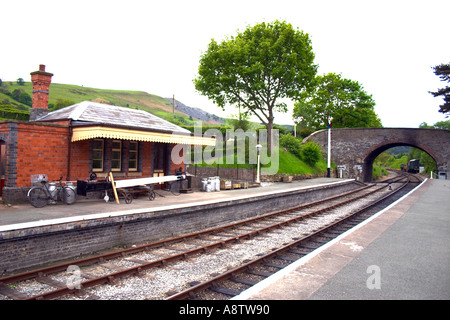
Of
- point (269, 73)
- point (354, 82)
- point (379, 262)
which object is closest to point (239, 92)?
point (269, 73)

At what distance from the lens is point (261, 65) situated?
23859 mm

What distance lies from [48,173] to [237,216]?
777 centimetres

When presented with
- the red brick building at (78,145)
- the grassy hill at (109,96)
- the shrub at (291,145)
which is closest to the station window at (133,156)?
the red brick building at (78,145)

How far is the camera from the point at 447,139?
3391cm

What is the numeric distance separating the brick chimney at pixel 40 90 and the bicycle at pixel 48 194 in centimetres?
481

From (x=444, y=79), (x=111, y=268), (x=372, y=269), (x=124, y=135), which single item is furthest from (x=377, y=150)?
(x=111, y=268)

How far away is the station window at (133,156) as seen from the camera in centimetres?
1420

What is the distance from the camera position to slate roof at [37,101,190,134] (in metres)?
12.3

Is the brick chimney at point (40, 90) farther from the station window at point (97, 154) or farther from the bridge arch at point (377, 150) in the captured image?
the bridge arch at point (377, 150)

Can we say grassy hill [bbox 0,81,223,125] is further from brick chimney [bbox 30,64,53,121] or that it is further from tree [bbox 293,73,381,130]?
brick chimney [bbox 30,64,53,121]

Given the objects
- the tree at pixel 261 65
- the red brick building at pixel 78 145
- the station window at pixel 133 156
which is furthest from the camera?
the tree at pixel 261 65

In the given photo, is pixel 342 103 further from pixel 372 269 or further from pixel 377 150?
pixel 372 269

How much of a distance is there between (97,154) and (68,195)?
7.68ft

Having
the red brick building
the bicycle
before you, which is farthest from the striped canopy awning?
the bicycle
